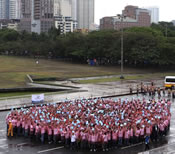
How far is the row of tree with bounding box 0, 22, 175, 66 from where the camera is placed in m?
71.6

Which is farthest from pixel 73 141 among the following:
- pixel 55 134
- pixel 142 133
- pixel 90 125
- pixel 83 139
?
pixel 142 133

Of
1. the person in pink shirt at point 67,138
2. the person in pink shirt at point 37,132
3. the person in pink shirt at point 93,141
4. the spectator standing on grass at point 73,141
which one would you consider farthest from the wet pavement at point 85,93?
the person in pink shirt at point 93,141

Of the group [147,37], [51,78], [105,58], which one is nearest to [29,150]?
[51,78]

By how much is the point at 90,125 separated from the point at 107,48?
203ft

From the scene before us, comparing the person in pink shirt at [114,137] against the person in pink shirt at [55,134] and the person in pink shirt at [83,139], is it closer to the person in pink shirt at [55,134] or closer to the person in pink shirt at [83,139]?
the person in pink shirt at [83,139]

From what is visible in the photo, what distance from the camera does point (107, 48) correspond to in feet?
262

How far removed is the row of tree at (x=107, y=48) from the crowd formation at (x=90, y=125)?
49.8 m

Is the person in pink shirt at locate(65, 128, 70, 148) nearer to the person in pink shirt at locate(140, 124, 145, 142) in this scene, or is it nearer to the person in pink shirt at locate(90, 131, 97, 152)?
the person in pink shirt at locate(90, 131, 97, 152)

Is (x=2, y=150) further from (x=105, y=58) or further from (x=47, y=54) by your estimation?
(x=47, y=54)

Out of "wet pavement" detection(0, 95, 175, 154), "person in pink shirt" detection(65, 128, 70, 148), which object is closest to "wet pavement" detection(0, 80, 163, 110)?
"wet pavement" detection(0, 95, 175, 154)

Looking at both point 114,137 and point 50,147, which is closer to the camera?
point 114,137

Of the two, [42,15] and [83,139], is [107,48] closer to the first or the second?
[83,139]

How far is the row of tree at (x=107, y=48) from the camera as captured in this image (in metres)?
71.6

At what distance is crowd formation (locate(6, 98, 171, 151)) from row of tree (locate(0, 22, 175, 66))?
49.8 meters
